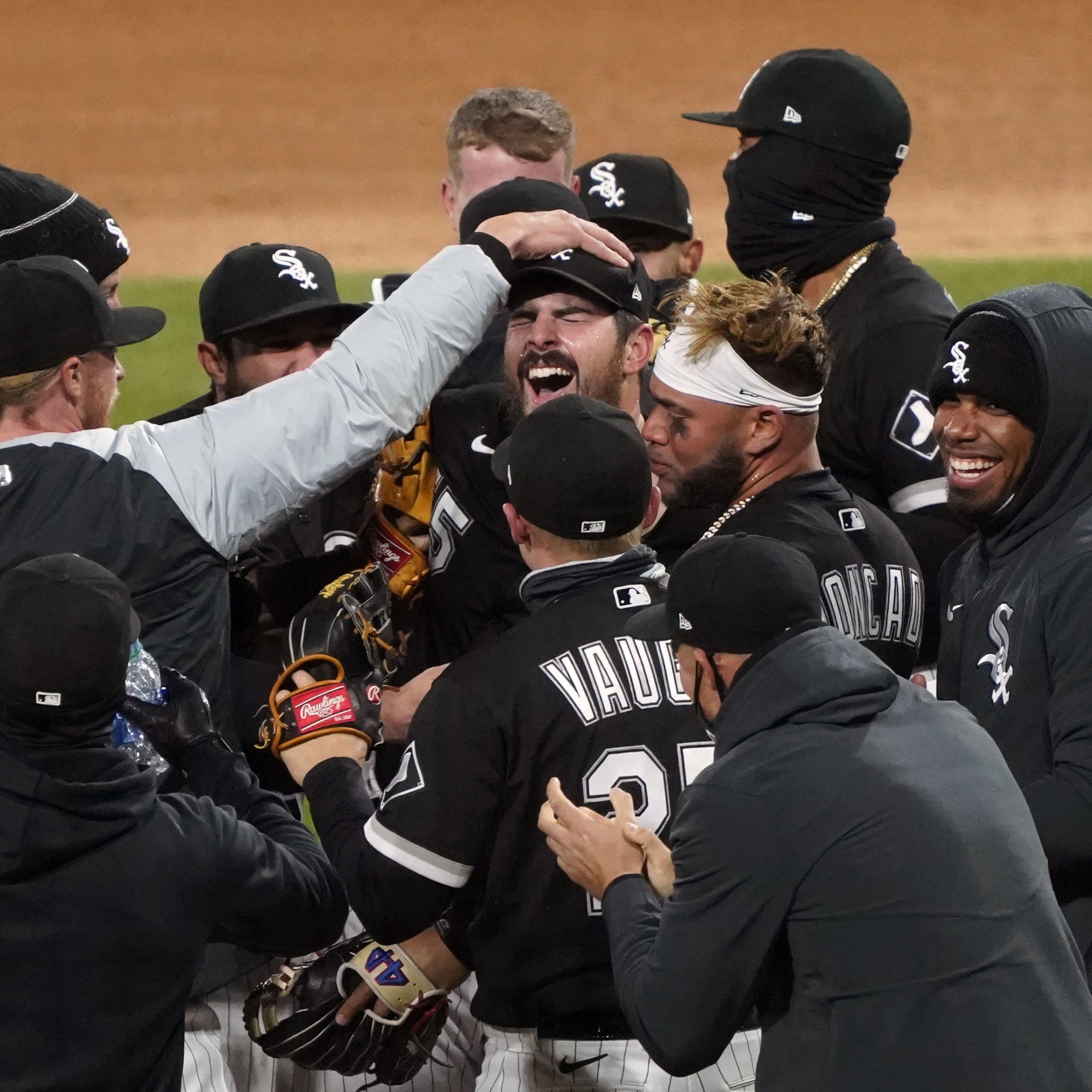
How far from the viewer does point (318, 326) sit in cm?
438

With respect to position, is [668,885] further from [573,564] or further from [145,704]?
[145,704]

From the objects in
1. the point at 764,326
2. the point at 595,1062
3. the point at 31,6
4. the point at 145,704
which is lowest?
the point at 31,6

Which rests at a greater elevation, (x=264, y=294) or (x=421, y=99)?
(x=264, y=294)

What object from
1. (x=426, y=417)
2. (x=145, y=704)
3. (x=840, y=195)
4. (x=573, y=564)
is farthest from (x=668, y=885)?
(x=840, y=195)

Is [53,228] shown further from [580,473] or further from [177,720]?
[580,473]

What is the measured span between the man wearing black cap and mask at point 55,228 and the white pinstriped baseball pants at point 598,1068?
2.03m

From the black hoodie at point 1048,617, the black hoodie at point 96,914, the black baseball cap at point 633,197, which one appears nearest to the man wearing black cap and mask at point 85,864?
the black hoodie at point 96,914

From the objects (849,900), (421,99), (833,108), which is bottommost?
(421,99)

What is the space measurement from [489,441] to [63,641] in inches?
65.9

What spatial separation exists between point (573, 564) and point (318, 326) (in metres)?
1.54

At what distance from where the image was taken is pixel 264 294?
170 inches

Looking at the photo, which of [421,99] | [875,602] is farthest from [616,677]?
[421,99]

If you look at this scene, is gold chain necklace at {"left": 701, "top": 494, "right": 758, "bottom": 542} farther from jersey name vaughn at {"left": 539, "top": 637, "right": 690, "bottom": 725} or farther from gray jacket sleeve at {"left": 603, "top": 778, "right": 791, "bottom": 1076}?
gray jacket sleeve at {"left": 603, "top": 778, "right": 791, "bottom": 1076}

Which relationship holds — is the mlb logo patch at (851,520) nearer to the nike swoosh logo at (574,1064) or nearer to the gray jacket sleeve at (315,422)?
the gray jacket sleeve at (315,422)
